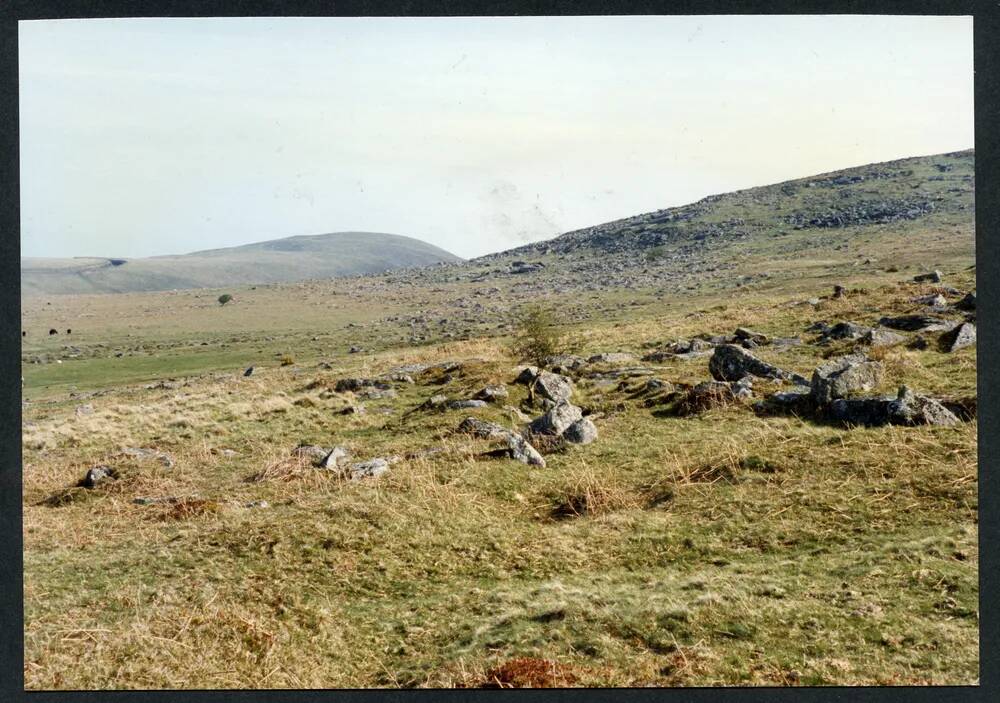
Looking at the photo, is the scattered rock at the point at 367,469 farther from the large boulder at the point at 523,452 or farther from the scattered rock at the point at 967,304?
the scattered rock at the point at 967,304

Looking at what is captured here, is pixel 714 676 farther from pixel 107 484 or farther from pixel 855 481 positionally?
pixel 107 484

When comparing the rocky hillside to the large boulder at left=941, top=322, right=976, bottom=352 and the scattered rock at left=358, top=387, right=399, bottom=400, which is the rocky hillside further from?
the scattered rock at left=358, top=387, right=399, bottom=400

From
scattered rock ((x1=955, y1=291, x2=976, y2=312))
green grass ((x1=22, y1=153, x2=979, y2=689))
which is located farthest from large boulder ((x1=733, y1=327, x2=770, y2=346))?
scattered rock ((x1=955, y1=291, x2=976, y2=312))

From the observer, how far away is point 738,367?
1778 centimetres

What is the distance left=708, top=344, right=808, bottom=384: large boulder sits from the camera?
17.1m

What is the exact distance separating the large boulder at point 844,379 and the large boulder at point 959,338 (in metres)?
4.18

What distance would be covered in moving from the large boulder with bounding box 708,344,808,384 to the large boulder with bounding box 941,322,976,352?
447 cm

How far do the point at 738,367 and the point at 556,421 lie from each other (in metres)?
6.00

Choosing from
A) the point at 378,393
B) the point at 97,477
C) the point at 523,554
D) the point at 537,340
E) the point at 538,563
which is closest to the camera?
the point at 538,563

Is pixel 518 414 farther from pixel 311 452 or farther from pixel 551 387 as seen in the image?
pixel 311 452

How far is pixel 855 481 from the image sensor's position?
10.4 m

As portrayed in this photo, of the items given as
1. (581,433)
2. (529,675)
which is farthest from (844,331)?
(529,675)

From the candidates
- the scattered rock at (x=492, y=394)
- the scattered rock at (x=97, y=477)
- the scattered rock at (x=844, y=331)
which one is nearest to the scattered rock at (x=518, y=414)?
the scattered rock at (x=492, y=394)

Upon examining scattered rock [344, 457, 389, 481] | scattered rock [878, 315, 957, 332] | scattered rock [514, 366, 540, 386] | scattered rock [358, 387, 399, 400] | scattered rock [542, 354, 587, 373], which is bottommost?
scattered rock [344, 457, 389, 481]
